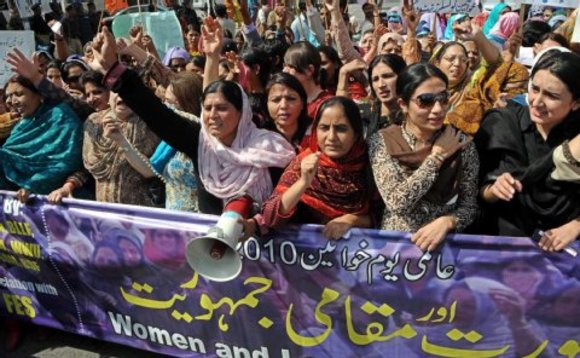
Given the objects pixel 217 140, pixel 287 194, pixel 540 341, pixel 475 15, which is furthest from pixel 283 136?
pixel 475 15

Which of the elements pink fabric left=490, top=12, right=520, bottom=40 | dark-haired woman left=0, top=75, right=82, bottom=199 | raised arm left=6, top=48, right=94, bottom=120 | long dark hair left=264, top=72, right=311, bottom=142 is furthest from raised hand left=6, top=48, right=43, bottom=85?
pink fabric left=490, top=12, right=520, bottom=40

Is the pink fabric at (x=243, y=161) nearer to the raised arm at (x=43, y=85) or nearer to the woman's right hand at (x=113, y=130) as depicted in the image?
A: the woman's right hand at (x=113, y=130)

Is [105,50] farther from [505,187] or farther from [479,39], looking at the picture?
[479,39]

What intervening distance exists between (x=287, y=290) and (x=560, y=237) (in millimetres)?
1185

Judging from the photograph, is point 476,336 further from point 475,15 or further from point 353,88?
point 475,15

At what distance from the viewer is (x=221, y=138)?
2.60 meters

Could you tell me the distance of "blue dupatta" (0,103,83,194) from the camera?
3.33 metres

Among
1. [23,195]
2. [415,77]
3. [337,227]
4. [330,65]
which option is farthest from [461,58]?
[23,195]

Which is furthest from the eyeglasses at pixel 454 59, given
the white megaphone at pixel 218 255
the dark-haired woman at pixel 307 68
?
the white megaphone at pixel 218 255

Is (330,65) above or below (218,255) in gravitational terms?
above

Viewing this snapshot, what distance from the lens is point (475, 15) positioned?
7.00 metres

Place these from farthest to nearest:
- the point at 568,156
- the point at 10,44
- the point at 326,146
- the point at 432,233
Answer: the point at 10,44 < the point at 326,146 < the point at 432,233 < the point at 568,156

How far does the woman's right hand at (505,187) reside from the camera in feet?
7.00

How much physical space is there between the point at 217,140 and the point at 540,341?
163 cm
